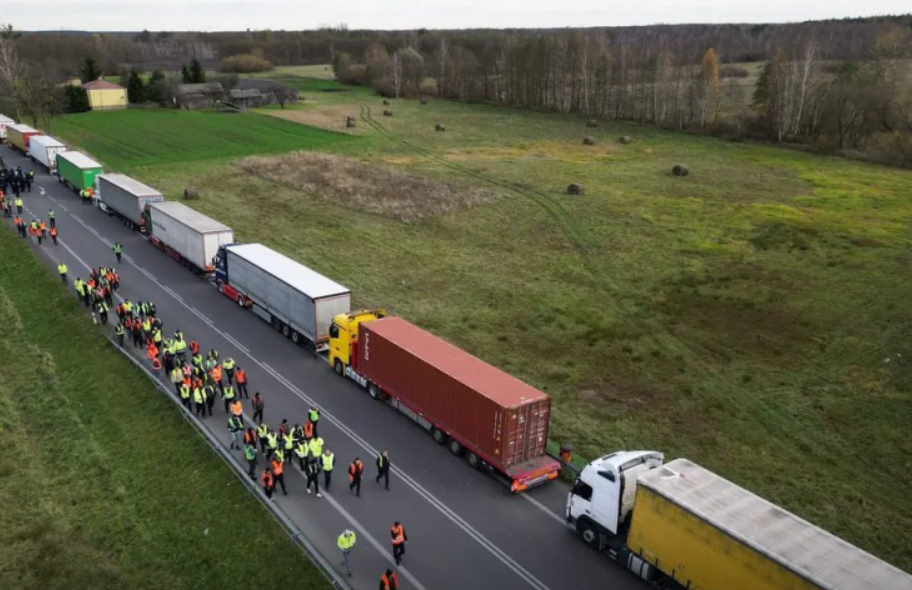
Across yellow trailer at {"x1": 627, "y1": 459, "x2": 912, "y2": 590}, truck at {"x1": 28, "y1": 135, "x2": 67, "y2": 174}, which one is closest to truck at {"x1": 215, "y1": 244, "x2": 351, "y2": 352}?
yellow trailer at {"x1": 627, "y1": 459, "x2": 912, "y2": 590}

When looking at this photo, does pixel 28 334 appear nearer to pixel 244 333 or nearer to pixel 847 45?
pixel 244 333

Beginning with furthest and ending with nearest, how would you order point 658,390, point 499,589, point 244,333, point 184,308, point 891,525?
point 184,308 → point 244,333 → point 658,390 → point 891,525 → point 499,589

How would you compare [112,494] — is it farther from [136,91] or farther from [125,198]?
[136,91]

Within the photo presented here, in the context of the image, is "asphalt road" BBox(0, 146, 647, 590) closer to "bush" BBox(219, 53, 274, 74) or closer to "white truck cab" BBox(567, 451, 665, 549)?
"white truck cab" BBox(567, 451, 665, 549)

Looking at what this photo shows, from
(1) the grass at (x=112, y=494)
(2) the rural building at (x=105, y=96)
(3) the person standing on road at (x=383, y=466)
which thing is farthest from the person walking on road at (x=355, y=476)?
(2) the rural building at (x=105, y=96)

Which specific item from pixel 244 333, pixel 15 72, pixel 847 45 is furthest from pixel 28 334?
pixel 847 45

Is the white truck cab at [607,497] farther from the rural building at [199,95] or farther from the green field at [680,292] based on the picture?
the rural building at [199,95]

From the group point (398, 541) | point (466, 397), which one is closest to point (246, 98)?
point (466, 397)
